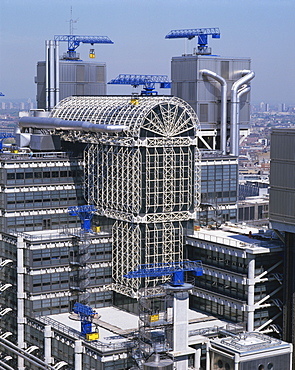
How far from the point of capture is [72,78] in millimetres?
159750

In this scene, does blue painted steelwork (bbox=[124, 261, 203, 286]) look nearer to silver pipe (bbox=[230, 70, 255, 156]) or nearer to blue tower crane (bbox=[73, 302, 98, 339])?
blue tower crane (bbox=[73, 302, 98, 339])

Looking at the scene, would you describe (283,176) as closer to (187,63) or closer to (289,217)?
(289,217)

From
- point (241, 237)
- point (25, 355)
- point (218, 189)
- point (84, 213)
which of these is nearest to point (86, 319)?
point (25, 355)

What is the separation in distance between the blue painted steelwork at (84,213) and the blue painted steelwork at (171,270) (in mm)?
10967

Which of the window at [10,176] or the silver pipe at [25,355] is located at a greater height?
the window at [10,176]


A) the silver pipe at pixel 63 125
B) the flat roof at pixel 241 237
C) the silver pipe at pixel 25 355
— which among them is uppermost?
the silver pipe at pixel 63 125

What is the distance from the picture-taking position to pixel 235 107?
153625mm

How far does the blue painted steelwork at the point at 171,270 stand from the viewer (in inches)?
4281

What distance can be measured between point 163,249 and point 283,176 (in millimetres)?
22454

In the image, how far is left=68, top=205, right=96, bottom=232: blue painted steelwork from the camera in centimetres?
12662

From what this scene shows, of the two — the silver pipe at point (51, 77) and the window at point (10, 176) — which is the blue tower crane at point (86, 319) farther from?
the silver pipe at point (51, 77)

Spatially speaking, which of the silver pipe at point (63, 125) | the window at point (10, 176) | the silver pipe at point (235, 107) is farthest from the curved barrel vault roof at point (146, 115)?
the silver pipe at point (235, 107)

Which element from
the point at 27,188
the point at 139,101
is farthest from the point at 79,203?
the point at 139,101

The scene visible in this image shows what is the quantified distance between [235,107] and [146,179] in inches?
1481
